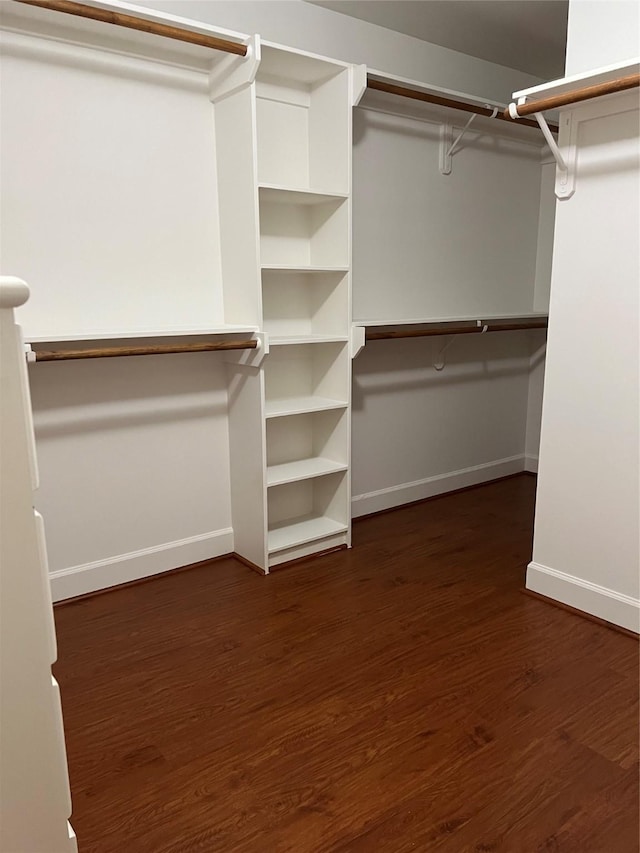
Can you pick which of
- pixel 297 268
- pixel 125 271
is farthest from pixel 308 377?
pixel 125 271

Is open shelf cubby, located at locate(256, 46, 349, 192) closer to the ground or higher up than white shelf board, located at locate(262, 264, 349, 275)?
higher up

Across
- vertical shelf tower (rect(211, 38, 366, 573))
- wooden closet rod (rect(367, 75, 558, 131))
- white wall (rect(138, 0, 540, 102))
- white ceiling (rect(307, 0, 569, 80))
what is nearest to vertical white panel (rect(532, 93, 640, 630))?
wooden closet rod (rect(367, 75, 558, 131))

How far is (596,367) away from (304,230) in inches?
57.5

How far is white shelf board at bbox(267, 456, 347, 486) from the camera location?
289cm

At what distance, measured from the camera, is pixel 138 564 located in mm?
2807

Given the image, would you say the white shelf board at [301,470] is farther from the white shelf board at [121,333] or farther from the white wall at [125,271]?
the white shelf board at [121,333]

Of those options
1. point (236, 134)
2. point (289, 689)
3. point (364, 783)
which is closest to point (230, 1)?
point (236, 134)

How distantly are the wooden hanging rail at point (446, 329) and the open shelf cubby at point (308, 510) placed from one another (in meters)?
0.71

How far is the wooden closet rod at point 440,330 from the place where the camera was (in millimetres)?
3078

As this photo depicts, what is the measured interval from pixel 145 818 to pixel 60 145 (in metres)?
2.19

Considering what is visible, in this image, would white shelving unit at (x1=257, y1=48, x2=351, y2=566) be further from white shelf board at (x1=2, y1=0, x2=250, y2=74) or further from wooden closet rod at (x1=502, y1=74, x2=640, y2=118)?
wooden closet rod at (x1=502, y1=74, x2=640, y2=118)

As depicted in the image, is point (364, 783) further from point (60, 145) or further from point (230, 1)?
point (230, 1)

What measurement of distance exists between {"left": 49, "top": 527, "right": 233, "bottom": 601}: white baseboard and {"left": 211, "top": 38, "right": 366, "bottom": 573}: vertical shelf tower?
118 mm

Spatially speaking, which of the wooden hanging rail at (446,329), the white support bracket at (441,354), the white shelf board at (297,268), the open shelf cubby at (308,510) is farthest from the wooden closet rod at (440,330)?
the open shelf cubby at (308,510)
